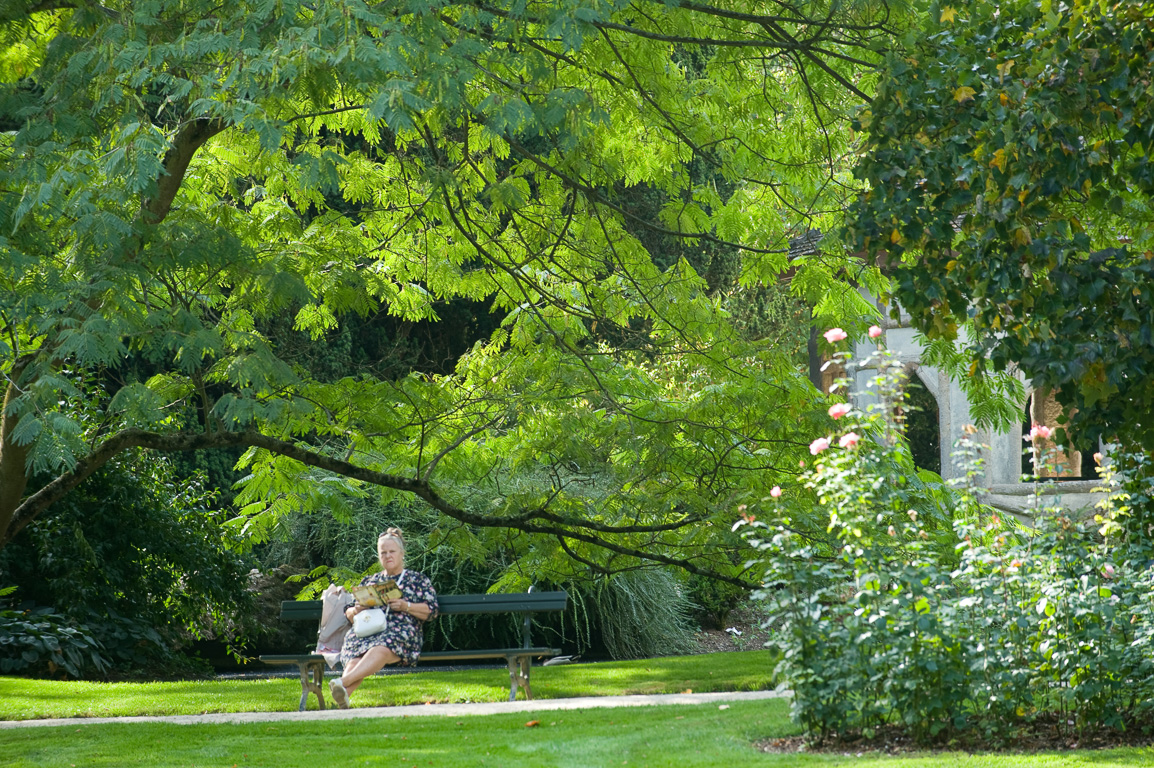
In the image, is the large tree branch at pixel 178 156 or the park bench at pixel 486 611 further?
the park bench at pixel 486 611

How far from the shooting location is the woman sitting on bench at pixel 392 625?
839cm

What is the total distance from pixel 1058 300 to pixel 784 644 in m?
2.26

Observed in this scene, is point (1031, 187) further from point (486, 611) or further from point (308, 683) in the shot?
point (308, 683)

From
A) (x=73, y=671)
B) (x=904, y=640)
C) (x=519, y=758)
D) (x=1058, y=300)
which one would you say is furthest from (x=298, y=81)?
(x=73, y=671)

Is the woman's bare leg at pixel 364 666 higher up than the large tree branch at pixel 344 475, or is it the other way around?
the large tree branch at pixel 344 475

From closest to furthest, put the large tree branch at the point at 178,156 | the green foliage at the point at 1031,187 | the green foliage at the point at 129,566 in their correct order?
the green foliage at the point at 1031,187 < the large tree branch at the point at 178,156 < the green foliage at the point at 129,566

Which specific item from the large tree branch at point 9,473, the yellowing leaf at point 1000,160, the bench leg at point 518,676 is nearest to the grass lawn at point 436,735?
the bench leg at point 518,676

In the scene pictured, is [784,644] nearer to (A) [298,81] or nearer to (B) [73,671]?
(A) [298,81]

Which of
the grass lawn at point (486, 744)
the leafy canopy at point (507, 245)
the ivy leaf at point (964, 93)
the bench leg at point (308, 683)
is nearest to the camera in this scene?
the leafy canopy at point (507, 245)

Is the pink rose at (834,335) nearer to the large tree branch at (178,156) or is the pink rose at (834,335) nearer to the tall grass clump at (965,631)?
the tall grass clump at (965,631)

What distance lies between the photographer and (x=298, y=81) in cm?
396

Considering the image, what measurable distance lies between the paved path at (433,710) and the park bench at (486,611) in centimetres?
34

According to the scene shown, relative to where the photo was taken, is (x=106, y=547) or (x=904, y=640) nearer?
(x=904, y=640)

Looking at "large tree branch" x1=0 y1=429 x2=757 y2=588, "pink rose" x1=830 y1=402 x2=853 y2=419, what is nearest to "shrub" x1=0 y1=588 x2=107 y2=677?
"large tree branch" x1=0 y1=429 x2=757 y2=588
